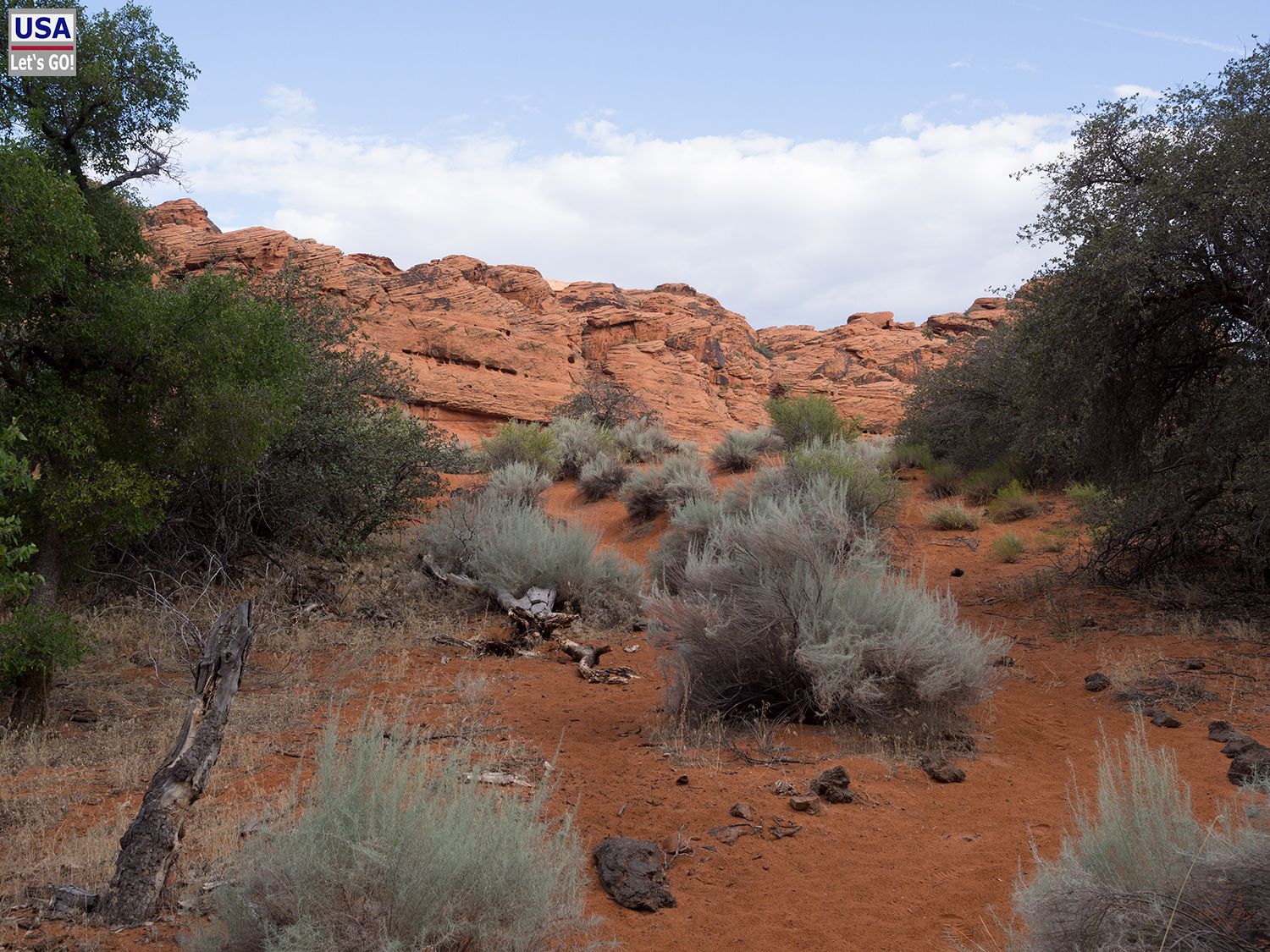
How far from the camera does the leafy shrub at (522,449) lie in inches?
878

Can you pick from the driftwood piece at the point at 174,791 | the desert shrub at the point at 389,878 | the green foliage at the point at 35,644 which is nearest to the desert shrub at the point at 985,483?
the green foliage at the point at 35,644

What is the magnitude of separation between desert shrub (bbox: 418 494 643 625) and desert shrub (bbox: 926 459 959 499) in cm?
899

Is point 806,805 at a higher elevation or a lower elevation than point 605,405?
lower

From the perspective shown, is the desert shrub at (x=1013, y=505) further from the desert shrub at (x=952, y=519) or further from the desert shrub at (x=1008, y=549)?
the desert shrub at (x=1008, y=549)

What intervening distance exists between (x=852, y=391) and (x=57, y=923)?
34.5 meters

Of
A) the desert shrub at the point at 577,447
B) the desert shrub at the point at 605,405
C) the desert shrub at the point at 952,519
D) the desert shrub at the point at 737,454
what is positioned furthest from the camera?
the desert shrub at the point at 605,405

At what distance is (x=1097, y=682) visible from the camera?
690 centimetres

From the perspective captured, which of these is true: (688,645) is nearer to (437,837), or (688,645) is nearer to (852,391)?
(437,837)

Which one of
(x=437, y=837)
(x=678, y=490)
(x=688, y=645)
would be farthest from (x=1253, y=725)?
(x=678, y=490)

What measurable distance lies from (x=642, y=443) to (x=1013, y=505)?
11.9 m

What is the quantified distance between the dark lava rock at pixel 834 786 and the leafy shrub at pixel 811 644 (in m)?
0.84

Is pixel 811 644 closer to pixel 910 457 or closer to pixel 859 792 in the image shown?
pixel 859 792

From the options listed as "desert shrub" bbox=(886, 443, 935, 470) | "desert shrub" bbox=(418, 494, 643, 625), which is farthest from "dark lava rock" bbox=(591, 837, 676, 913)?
"desert shrub" bbox=(886, 443, 935, 470)

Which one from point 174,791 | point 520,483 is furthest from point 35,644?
point 520,483
